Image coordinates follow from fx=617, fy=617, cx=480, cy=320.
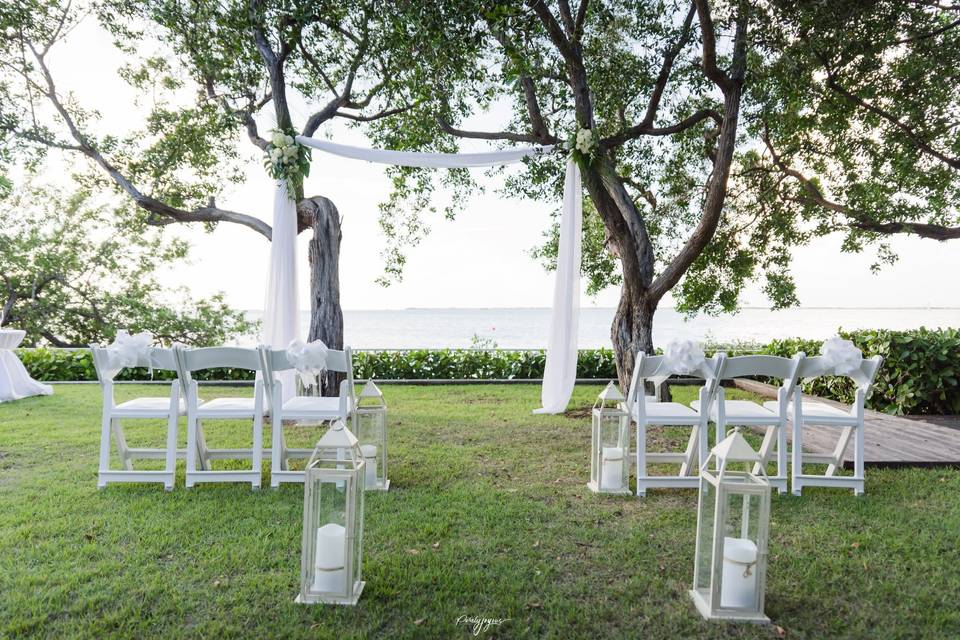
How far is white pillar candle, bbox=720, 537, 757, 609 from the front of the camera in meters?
2.24

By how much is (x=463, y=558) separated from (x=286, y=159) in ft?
13.7

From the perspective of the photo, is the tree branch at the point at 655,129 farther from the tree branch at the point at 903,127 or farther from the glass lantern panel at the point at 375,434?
the glass lantern panel at the point at 375,434

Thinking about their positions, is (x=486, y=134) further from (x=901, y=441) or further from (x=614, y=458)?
(x=901, y=441)

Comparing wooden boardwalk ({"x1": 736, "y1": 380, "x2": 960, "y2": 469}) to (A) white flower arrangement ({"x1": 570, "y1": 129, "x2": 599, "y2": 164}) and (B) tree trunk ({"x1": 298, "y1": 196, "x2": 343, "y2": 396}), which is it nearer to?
(A) white flower arrangement ({"x1": 570, "y1": 129, "x2": 599, "y2": 164})

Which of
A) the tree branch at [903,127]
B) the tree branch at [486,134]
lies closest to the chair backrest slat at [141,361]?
the tree branch at [486,134]

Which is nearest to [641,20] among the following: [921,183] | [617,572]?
[921,183]

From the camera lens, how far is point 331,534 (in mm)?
2332

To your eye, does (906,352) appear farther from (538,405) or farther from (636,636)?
(636,636)

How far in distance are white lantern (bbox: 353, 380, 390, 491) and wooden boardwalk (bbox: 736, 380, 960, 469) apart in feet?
10.4

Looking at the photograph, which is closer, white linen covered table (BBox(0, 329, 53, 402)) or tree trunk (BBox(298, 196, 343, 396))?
tree trunk (BBox(298, 196, 343, 396))

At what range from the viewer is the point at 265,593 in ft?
7.93

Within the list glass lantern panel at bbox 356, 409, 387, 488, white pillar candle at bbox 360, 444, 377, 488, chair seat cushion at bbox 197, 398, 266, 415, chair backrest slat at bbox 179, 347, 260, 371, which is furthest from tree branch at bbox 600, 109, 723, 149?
chair seat cushion at bbox 197, 398, 266, 415

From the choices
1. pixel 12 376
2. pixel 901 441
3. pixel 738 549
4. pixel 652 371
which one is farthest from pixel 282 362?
pixel 12 376

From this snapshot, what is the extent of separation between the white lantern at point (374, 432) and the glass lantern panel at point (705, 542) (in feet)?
6.48
